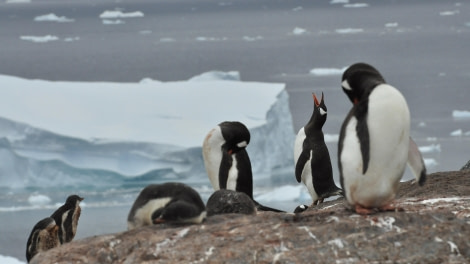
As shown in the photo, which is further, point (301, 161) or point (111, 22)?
point (111, 22)

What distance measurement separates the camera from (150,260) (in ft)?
12.3

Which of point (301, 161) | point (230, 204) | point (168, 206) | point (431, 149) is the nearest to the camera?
point (168, 206)

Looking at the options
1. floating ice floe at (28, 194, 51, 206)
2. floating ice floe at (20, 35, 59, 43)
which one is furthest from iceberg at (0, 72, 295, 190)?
floating ice floe at (20, 35, 59, 43)

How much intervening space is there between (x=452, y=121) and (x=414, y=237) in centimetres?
2359

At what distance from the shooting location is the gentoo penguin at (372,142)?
12.5 ft

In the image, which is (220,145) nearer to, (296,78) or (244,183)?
(244,183)

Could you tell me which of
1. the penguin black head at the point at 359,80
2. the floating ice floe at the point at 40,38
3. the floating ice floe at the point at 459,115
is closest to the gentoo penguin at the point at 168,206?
the penguin black head at the point at 359,80

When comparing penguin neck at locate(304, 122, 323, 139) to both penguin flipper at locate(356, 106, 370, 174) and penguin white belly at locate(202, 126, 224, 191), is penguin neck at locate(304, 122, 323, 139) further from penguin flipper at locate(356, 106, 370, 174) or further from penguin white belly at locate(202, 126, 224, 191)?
penguin flipper at locate(356, 106, 370, 174)

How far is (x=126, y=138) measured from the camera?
17.9 metres

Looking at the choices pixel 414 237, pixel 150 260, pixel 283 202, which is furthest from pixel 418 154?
pixel 283 202

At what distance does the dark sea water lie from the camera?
24.6m

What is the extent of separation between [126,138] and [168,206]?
46.0 feet

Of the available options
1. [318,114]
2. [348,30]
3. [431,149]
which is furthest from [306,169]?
Result: [348,30]

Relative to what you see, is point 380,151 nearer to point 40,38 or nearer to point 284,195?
point 284,195
